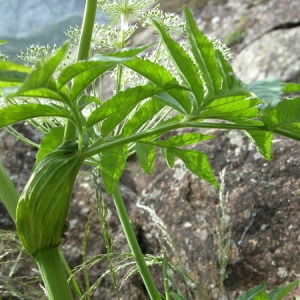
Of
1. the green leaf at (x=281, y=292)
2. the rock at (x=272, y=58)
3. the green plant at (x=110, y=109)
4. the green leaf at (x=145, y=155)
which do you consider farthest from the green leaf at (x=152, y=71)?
the rock at (x=272, y=58)

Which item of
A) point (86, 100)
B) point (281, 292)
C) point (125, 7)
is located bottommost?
point (281, 292)

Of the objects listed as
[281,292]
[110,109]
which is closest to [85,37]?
[110,109]

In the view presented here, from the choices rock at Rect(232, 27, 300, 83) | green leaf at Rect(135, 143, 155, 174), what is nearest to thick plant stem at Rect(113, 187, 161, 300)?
green leaf at Rect(135, 143, 155, 174)

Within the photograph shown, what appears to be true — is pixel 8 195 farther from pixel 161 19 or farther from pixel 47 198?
pixel 161 19

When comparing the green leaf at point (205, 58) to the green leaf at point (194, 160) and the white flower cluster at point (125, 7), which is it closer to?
the green leaf at point (194, 160)

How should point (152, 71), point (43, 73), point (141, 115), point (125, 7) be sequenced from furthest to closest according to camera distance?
1. point (125, 7)
2. point (141, 115)
3. point (152, 71)
4. point (43, 73)

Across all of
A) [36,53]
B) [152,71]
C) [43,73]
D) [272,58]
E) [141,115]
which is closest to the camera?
[43,73]

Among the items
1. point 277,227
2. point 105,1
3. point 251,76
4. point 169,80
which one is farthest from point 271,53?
point 169,80
